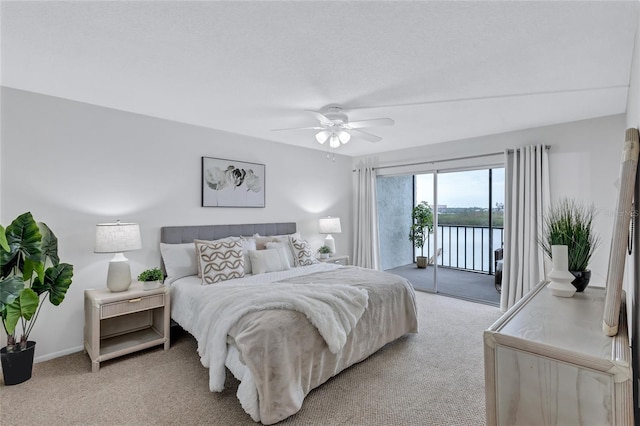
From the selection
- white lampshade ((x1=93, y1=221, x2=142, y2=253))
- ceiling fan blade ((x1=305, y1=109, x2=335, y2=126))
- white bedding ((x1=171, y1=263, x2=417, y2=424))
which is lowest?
white bedding ((x1=171, y1=263, x2=417, y2=424))

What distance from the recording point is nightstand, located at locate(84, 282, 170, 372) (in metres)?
2.65

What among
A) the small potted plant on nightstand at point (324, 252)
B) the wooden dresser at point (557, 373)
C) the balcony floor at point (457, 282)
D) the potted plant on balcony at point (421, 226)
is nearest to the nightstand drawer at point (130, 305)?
the small potted plant on nightstand at point (324, 252)

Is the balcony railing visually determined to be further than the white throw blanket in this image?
Yes

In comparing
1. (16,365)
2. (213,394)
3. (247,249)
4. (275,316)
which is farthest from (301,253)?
(16,365)

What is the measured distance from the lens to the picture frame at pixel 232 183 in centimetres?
394

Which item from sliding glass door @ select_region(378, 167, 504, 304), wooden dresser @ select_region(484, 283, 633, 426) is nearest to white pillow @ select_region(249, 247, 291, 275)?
sliding glass door @ select_region(378, 167, 504, 304)

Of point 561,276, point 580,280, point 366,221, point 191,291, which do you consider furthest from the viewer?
point 366,221

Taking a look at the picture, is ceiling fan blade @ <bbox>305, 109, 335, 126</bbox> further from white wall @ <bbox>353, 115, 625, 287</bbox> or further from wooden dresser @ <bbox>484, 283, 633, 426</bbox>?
white wall @ <bbox>353, 115, 625, 287</bbox>

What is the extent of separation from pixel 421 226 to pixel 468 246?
0.99 meters

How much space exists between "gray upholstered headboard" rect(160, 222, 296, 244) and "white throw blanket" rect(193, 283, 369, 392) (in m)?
1.16

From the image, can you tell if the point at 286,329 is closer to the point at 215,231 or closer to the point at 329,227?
the point at 215,231

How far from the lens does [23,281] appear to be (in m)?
2.33

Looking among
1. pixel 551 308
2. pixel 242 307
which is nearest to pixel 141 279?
pixel 242 307

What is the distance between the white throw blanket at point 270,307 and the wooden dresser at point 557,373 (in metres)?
1.29
